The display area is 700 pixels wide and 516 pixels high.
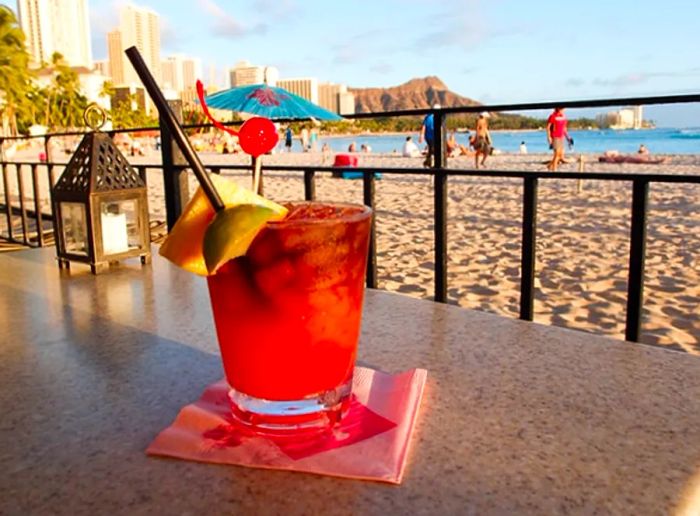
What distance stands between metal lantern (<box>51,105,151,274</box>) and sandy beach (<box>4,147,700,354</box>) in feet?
1.14

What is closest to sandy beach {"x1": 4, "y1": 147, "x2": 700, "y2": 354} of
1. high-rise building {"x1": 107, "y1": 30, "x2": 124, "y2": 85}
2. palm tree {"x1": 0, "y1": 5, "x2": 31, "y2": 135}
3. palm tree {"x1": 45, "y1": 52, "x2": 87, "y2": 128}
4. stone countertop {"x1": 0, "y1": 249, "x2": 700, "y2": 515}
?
stone countertop {"x1": 0, "y1": 249, "x2": 700, "y2": 515}

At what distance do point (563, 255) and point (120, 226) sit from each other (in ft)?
16.7

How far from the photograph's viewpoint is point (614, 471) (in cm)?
50

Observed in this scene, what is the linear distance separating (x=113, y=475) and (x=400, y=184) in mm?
12754

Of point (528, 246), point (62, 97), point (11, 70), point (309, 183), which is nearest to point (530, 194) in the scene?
point (528, 246)

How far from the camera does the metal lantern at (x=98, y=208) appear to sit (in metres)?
1.34

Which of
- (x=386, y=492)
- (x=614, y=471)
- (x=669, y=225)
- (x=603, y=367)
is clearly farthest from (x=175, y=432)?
(x=669, y=225)

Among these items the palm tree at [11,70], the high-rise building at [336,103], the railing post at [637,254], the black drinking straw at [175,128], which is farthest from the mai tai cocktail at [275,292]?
the palm tree at [11,70]

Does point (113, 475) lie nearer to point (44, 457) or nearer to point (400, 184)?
point (44, 457)

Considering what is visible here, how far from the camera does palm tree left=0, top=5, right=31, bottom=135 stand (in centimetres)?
3323

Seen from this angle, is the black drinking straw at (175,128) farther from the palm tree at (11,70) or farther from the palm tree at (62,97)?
the palm tree at (62,97)

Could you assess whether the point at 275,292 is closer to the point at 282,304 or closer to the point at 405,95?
the point at 282,304

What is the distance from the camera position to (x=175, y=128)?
52cm

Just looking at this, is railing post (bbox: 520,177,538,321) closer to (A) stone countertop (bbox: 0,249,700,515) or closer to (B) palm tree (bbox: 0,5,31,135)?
(A) stone countertop (bbox: 0,249,700,515)
